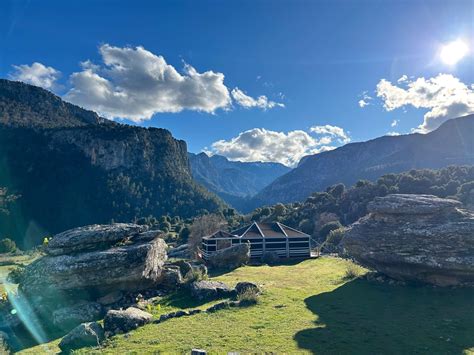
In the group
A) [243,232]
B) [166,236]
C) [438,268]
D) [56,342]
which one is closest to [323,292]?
[438,268]

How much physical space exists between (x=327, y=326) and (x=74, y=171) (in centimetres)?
15046

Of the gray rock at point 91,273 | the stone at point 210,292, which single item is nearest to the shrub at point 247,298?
the stone at point 210,292

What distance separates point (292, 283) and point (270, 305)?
27.6 ft

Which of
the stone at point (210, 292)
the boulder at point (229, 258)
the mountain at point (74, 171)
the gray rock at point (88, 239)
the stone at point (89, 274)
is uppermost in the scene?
the mountain at point (74, 171)

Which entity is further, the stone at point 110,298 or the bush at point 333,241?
the bush at point 333,241

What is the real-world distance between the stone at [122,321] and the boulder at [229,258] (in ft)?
85.8

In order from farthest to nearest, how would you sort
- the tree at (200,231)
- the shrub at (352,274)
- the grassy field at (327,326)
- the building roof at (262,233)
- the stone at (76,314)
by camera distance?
the tree at (200,231)
the building roof at (262,233)
the shrub at (352,274)
the stone at (76,314)
the grassy field at (327,326)

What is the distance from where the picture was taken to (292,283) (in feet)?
92.0

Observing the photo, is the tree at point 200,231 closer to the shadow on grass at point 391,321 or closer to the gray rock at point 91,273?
the gray rock at point 91,273

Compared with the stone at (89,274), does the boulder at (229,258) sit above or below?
below

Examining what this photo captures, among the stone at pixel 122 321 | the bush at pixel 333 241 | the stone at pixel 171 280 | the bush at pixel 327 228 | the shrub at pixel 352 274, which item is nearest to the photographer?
the stone at pixel 122 321

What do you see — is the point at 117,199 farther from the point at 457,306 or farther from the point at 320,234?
the point at 457,306

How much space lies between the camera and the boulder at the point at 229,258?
43.4m

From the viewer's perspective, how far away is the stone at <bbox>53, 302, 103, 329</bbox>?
1858cm
